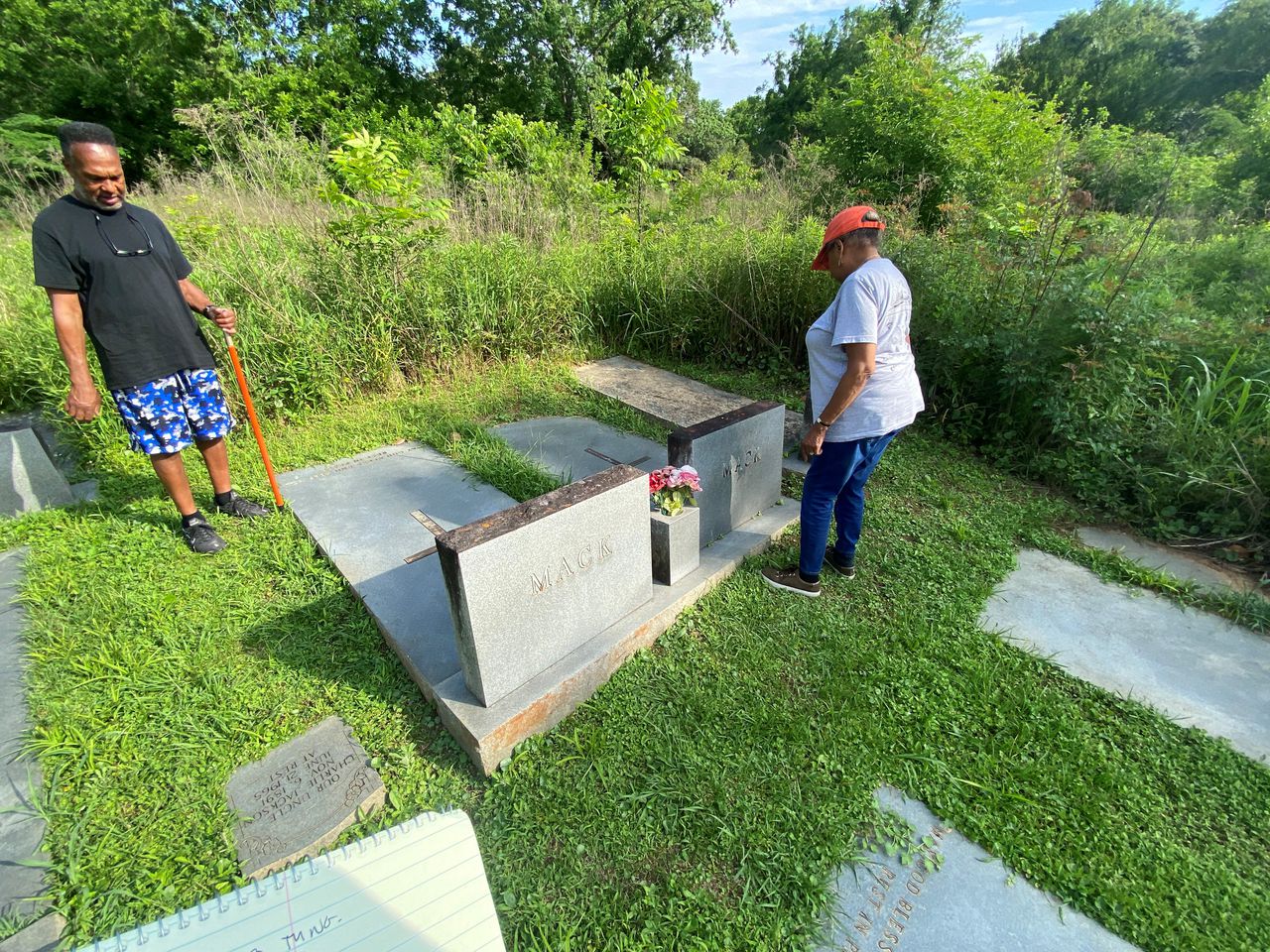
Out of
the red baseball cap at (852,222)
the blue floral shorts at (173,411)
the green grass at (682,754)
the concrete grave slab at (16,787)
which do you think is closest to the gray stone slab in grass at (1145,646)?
the green grass at (682,754)

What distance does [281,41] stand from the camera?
12938 millimetres

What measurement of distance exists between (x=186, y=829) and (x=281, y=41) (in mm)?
17408

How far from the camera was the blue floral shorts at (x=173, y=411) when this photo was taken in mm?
2508

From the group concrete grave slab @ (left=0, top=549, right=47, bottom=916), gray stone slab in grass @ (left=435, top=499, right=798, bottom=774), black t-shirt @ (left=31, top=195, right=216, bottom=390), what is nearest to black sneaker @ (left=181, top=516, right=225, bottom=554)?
concrete grave slab @ (left=0, top=549, right=47, bottom=916)

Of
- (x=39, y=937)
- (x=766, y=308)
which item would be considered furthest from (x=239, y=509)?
(x=766, y=308)

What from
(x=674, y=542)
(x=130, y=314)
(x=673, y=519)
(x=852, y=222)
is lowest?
(x=674, y=542)

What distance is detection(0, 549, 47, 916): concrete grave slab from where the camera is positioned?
4.66 ft

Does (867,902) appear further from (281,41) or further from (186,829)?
(281,41)

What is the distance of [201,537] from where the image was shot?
8.84 ft

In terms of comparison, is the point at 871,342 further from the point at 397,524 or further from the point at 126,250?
the point at 126,250

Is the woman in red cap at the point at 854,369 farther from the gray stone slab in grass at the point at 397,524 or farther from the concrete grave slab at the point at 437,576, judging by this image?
the gray stone slab in grass at the point at 397,524

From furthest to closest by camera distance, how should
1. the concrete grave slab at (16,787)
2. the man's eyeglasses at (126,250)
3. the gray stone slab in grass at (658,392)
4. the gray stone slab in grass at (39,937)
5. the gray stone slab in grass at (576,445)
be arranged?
1. the gray stone slab in grass at (658,392)
2. the gray stone slab in grass at (576,445)
3. the man's eyeglasses at (126,250)
4. the concrete grave slab at (16,787)
5. the gray stone slab in grass at (39,937)

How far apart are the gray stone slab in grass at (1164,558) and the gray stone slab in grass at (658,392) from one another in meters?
2.13

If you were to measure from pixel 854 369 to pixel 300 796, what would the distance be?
87.7 inches
